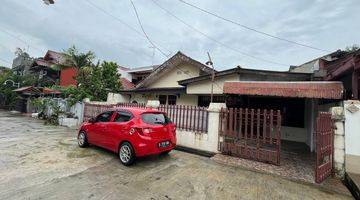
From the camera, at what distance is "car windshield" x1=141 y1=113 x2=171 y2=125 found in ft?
21.1

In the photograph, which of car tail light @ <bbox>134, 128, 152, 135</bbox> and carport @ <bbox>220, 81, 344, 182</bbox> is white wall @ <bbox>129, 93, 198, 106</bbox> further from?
car tail light @ <bbox>134, 128, 152, 135</bbox>

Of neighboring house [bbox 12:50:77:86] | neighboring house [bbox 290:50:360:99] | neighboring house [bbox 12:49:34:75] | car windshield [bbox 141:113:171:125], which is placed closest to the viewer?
neighboring house [bbox 290:50:360:99]

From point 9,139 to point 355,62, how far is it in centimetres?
1271

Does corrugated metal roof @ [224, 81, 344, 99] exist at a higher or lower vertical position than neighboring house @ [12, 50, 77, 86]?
lower

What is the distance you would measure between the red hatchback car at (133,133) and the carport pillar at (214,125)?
1.76m

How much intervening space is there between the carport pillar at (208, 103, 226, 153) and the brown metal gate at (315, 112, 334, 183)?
321cm

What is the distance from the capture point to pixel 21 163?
19.8 feet

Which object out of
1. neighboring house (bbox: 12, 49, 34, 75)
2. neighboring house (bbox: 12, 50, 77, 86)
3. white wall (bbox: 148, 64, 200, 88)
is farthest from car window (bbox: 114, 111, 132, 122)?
neighboring house (bbox: 12, 49, 34, 75)

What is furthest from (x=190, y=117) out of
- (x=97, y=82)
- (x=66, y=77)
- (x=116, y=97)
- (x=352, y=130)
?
(x=66, y=77)

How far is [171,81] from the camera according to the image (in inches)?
624

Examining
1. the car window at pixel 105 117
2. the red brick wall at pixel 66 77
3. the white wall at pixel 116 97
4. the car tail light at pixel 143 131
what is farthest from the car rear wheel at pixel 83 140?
the red brick wall at pixel 66 77

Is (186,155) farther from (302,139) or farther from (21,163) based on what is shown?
(302,139)

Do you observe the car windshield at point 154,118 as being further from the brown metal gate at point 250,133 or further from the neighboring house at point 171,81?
the neighboring house at point 171,81

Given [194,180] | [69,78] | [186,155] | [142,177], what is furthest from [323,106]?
[69,78]
